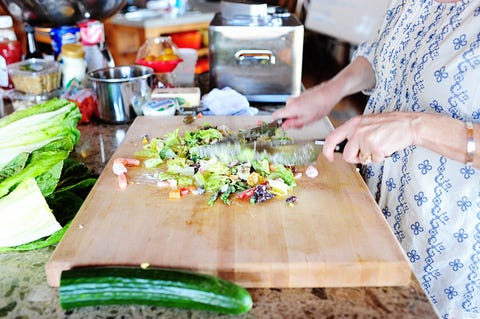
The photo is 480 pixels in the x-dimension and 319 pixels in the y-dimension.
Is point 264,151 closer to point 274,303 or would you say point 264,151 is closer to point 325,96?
point 325,96

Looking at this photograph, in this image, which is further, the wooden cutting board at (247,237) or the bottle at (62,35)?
the bottle at (62,35)

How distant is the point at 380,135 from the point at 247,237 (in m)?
0.37

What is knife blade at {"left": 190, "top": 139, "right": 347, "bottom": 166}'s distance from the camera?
1.34 m

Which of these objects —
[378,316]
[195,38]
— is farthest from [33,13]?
[195,38]

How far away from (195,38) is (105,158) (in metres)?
3.29

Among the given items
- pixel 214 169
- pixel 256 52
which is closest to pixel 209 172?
pixel 214 169

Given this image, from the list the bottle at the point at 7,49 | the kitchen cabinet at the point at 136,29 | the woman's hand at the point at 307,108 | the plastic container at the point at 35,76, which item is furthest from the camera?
the kitchen cabinet at the point at 136,29

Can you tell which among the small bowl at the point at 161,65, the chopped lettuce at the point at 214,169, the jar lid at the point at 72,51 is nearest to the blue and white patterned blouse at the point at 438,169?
the chopped lettuce at the point at 214,169

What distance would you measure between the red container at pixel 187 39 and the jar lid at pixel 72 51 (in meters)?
2.57

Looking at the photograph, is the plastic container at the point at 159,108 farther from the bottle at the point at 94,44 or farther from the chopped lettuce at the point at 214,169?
the bottle at the point at 94,44

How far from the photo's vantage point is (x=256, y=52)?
1963mm

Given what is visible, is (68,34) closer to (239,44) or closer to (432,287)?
(239,44)

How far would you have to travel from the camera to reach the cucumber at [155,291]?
85cm

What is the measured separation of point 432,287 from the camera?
1.32 metres
